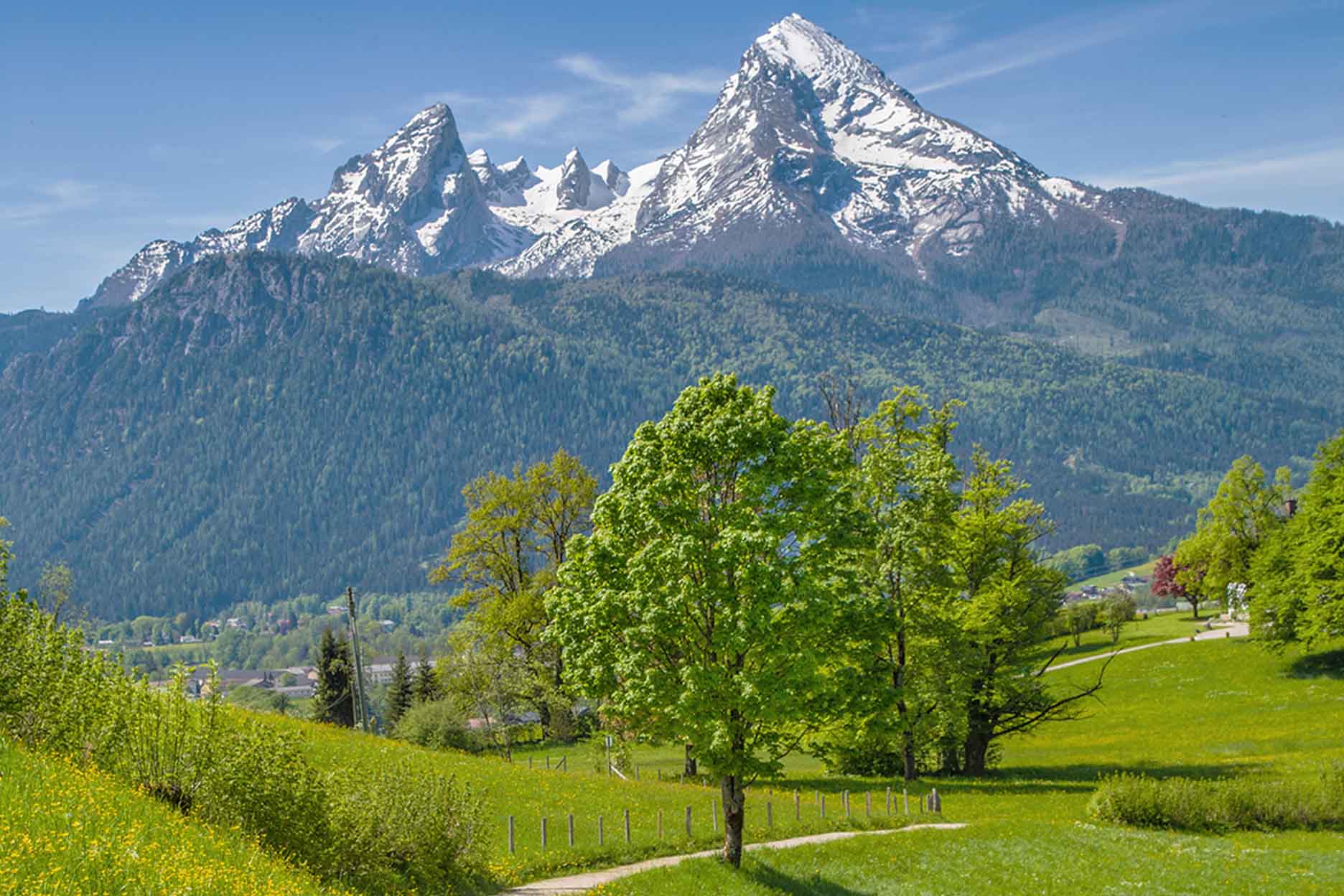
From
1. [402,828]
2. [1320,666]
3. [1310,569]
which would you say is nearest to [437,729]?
[402,828]

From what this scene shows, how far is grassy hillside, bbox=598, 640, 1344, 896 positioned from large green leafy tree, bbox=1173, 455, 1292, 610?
58.1 ft

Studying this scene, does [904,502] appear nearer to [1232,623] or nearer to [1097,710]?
[1097,710]

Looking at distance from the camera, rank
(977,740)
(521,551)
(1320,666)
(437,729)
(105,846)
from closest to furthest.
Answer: (105,846) < (977,740) < (437,729) < (1320,666) < (521,551)

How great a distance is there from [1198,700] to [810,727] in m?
48.7

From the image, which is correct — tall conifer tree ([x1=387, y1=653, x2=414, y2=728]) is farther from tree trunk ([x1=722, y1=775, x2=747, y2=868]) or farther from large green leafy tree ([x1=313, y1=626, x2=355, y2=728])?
tree trunk ([x1=722, y1=775, x2=747, y2=868])

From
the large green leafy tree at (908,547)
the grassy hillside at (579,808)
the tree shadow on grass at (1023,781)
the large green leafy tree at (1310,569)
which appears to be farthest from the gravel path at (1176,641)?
the grassy hillside at (579,808)

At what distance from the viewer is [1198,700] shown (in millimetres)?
73812

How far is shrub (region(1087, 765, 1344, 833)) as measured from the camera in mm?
44531

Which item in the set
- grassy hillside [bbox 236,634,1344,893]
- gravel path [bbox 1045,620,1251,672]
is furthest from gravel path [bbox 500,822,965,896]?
gravel path [bbox 1045,620,1251,672]

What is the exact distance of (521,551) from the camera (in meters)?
74.6

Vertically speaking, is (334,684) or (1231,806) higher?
(334,684)

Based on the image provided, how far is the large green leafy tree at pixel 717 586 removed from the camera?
106 ft

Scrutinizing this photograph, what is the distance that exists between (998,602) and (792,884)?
2366cm

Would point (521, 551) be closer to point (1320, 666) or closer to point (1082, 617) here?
point (1320, 666)
